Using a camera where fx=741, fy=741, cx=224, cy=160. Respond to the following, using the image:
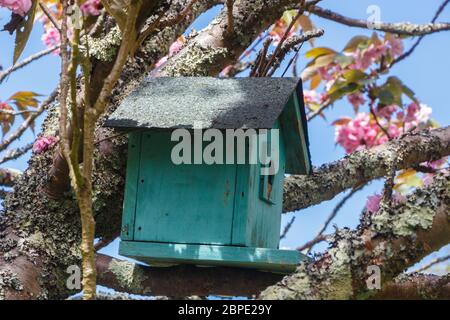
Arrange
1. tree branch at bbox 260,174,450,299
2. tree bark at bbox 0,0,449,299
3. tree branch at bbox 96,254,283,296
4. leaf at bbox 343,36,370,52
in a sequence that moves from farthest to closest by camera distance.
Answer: leaf at bbox 343,36,370,52, tree bark at bbox 0,0,449,299, tree branch at bbox 96,254,283,296, tree branch at bbox 260,174,450,299

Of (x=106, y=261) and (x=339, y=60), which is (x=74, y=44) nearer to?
(x=106, y=261)

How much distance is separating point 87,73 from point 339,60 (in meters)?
2.44

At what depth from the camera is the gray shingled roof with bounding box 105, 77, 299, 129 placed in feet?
7.34

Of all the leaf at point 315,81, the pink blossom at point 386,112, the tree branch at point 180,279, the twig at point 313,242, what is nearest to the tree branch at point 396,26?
the pink blossom at point 386,112

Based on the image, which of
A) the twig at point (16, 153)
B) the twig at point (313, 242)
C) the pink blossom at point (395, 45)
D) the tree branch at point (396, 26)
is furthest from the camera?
the pink blossom at point (395, 45)

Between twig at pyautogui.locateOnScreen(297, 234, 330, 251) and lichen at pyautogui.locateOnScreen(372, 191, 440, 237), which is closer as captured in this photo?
lichen at pyautogui.locateOnScreen(372, 191, 440, 237)

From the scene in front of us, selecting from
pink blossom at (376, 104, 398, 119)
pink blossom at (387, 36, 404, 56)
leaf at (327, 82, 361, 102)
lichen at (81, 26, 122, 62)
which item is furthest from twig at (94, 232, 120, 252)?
pink blossom at (387, 36, 404, 56)

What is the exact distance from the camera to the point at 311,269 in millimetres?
1596

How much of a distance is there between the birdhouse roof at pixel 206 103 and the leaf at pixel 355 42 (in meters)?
1.61

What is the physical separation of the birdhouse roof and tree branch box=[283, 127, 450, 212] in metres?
0.47

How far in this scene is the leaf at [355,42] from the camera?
4074 mm

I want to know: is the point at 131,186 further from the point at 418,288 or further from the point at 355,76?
the point at 355,76

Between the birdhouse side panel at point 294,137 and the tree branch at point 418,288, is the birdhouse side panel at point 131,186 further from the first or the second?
the tree branch at point 418,288

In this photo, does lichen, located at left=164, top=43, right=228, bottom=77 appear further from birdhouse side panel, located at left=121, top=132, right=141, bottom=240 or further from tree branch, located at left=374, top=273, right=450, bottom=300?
tree branch, located at left=374, top=273, right=450, bottom=300
